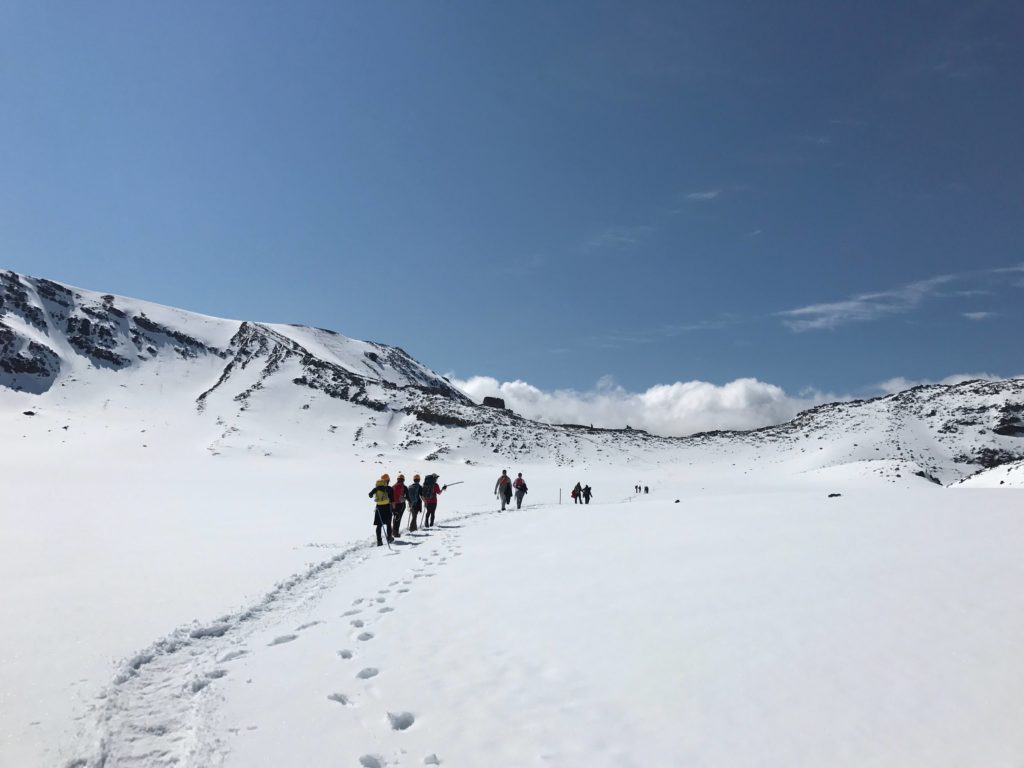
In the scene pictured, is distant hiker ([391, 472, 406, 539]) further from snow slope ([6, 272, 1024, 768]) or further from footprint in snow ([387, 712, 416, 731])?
footprint in snow ([387, 712, 416, 731])

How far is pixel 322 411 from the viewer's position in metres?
83.0

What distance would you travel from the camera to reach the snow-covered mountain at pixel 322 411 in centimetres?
7144

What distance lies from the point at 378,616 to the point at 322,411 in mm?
78513

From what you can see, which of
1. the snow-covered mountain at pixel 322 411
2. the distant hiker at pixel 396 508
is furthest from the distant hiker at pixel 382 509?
the snow-covered mountain at pixel 322 411

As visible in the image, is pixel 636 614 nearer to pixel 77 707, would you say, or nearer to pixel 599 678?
pixel 599 678

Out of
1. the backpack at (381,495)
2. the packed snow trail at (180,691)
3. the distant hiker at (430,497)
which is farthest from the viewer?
the distant hiker at (430,497)

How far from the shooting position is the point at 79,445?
58531 millimetres

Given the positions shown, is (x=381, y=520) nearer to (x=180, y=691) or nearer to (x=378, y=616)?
(x=378, y=616)

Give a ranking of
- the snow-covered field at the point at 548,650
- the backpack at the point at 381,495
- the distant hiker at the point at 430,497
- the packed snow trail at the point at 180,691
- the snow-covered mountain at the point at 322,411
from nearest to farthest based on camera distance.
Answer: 1. the snow-covered field at the point at 548,650
2. the packed snow trail at the point at 180,691
3. the backpack at the point at 381,495
4. the distant hiker at the point at 430,497
5. the snow-covered mountain at the point at 322,411

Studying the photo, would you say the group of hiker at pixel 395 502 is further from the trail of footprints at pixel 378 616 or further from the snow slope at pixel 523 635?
the trail of footprints at pixel 378 616

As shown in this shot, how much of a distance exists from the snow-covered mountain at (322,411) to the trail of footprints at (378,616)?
49121mm

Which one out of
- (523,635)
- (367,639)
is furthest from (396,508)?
(523,635)

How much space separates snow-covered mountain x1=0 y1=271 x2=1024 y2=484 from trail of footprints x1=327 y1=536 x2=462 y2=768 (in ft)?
161

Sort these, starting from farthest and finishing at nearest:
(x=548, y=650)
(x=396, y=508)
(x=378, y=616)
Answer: (x=396, y=508) < (x=378, y=616) < (x=548, y=650)
